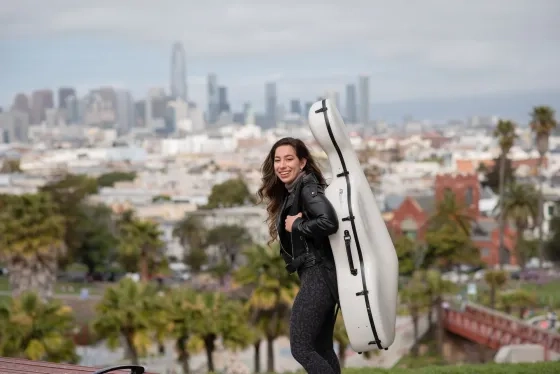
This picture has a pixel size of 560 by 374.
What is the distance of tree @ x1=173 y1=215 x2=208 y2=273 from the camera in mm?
47188

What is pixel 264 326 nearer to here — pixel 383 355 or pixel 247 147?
pixel 383 355

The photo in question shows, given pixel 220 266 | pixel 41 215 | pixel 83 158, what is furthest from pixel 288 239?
pixel 83 158

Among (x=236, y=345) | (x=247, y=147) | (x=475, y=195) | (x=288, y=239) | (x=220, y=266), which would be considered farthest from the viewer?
(x=247, y=147)

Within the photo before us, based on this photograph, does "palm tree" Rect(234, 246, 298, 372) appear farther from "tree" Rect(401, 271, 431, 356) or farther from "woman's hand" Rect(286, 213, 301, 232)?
"woman's hand" Rect(286, 213, 301, 232)

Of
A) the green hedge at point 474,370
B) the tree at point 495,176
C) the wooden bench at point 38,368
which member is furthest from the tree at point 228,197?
the wooden bench at point 38,368

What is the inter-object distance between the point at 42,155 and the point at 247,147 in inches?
1553

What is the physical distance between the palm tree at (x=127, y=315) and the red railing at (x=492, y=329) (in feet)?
30.2

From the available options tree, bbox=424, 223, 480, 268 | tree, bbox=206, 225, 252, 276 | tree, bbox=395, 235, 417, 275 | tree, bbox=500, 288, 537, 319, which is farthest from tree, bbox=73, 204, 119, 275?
tree, bbox=500, 288, 537, 319

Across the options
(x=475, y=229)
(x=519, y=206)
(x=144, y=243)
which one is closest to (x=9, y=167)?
(x=475, y=229)

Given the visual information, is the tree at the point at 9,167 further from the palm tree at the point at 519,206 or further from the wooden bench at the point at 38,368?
the wooden bench at the point at 38,368

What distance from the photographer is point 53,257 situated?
23969 mm

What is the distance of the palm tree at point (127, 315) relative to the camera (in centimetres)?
1449

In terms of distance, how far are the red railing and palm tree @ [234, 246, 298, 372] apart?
6835 mm

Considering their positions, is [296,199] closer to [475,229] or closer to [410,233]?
[410,233]
